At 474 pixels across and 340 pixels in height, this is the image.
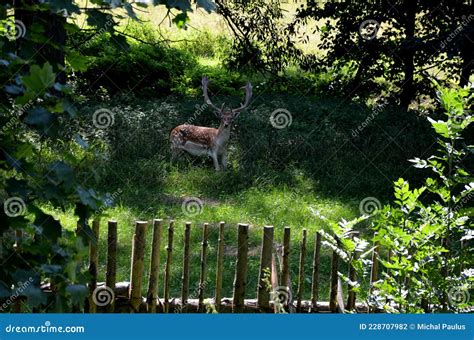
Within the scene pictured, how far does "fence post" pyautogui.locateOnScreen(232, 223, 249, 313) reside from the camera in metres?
5.18

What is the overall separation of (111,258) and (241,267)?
84cm

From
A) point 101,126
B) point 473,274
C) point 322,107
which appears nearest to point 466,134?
point 322,107

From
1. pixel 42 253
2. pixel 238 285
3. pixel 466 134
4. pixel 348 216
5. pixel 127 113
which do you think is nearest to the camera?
pixel 42 253

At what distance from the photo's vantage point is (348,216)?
923 centimetres

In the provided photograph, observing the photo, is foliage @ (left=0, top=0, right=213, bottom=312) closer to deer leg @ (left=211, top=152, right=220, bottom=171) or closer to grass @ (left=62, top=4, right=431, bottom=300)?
grass @ (left=62, top=4, right=431, bottom=300)

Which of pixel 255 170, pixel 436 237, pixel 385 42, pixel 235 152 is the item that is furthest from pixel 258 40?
pixel 436 237

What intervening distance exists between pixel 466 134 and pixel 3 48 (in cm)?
924

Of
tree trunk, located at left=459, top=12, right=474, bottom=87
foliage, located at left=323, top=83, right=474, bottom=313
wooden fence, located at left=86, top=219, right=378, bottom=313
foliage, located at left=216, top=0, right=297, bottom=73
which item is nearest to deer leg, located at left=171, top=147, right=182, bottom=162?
foliage, located at left=216, top=0, right=297, bottom=73

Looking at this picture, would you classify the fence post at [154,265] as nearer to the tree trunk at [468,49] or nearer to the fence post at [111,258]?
the fence post at [111,258]

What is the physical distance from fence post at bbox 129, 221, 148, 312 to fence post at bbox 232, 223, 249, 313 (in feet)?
2.01

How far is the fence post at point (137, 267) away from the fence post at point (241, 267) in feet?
2.01

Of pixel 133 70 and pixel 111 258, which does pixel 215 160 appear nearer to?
pixel 133 70

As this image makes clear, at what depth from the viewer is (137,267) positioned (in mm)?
5180

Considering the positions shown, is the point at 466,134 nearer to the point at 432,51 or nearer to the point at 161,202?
the point at 432,51
